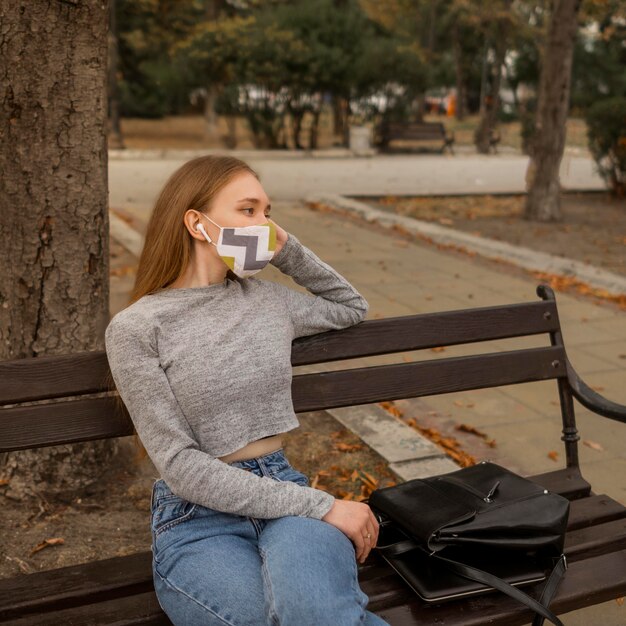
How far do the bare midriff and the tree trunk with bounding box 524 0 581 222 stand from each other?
9.81 meters

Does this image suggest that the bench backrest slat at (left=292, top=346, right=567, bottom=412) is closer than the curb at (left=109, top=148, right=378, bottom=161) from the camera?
Yes

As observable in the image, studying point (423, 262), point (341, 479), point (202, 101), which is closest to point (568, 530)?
point (341, 479)

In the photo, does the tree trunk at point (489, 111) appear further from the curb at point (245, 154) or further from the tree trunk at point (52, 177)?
the tree trunk at point (52, 177)

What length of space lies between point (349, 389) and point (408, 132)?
74.3ft

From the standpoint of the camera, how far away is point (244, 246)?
7.84 ft

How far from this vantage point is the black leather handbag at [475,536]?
2281 millimetres

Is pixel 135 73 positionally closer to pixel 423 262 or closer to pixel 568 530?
pixel 423 262

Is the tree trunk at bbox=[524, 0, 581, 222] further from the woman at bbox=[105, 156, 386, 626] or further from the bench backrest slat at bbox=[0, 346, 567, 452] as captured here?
the woman at bbox=[105, 156, 386, 626]

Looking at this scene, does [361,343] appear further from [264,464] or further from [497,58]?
[497,58]

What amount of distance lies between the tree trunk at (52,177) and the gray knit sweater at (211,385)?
3.60ft

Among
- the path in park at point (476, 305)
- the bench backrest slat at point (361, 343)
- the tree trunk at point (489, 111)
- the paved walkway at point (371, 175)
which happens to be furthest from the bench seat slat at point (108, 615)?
the tree trunk at point (489, 111)

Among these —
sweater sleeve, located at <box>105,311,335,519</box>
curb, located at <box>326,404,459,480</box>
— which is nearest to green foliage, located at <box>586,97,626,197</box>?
curb, located at <box>326,404,459,480</box>

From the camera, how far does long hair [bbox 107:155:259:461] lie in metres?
2.42

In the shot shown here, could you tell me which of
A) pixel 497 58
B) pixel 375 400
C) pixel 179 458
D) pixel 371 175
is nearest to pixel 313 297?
pixel 375 400
